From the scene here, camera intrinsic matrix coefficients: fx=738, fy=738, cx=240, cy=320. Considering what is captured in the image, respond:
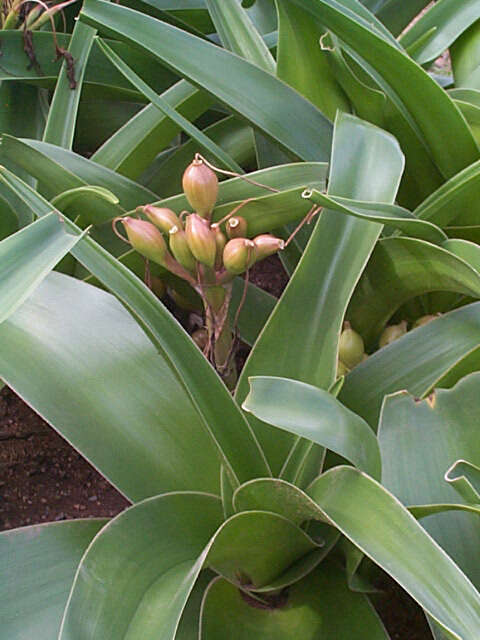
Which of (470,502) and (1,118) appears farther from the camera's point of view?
(1,118)

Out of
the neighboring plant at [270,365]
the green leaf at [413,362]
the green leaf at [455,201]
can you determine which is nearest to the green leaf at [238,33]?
the neighboring plant at [270,365]

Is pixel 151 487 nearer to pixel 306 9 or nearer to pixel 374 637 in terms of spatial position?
pixel 374 637

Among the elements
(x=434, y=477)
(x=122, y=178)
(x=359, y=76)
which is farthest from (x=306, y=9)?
(x=434, y=477)

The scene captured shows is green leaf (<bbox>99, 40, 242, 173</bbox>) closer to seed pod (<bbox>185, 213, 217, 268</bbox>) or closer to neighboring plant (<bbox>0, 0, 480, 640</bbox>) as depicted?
neighboring plant (<bbox>0, 0, 480, 640</bbox>)

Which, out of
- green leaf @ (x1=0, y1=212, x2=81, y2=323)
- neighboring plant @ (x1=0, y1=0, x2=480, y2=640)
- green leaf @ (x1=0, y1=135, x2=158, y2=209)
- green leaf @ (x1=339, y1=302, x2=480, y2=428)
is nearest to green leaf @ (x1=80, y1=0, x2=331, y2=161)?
neighboring plant @ (x1=0, y1=0, x2=480, y2=640)

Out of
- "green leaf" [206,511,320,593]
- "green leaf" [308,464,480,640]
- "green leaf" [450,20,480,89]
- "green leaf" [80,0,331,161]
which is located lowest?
"green leaf" [206,511,320,593]

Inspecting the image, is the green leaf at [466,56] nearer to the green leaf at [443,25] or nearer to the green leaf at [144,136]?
the green leaf at [443,25]
